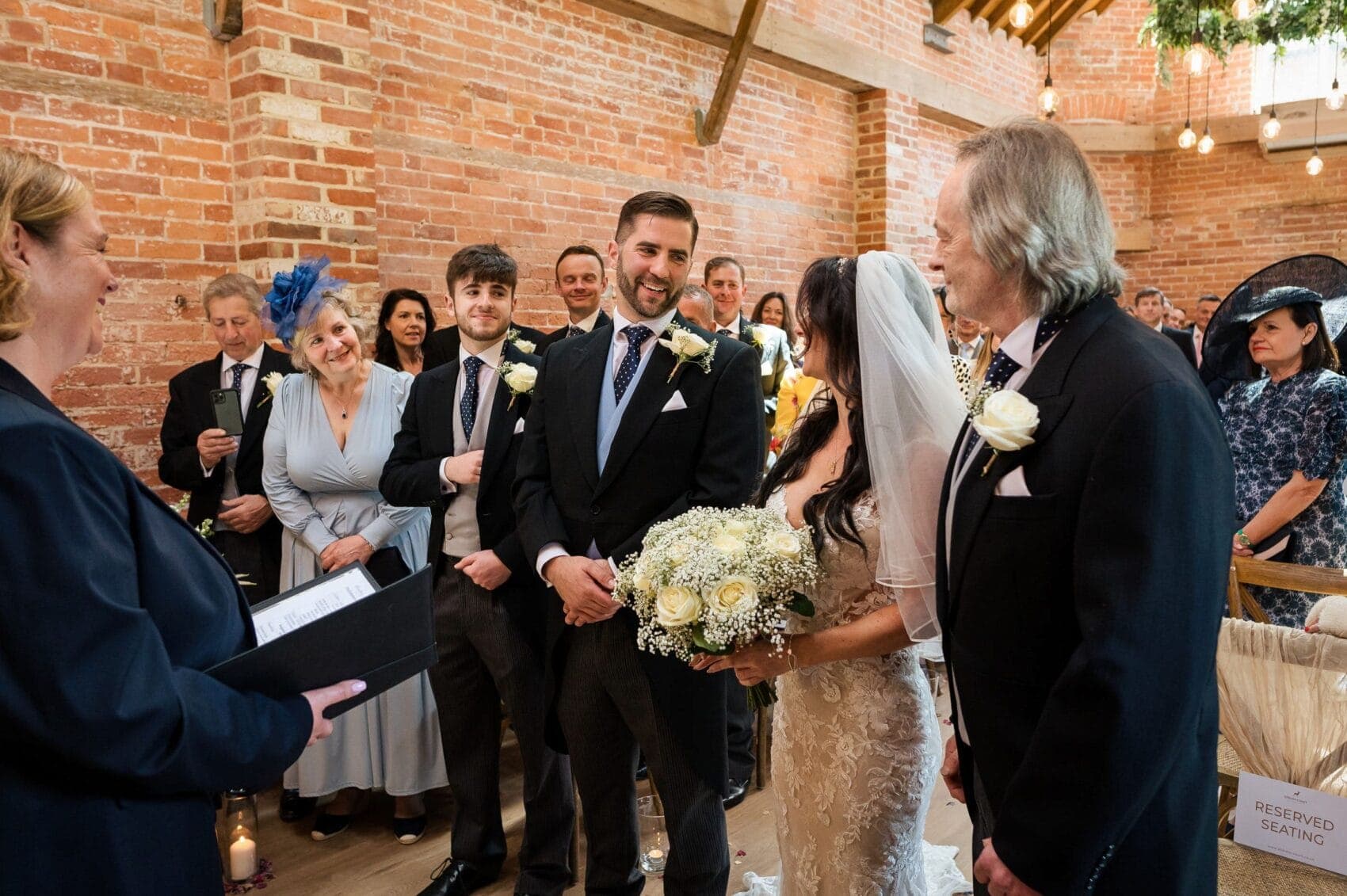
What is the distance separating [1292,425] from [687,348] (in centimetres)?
261

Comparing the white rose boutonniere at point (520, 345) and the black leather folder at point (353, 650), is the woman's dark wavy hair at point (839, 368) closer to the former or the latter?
the black leather folder at point (353, 650)

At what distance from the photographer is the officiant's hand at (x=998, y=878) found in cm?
132

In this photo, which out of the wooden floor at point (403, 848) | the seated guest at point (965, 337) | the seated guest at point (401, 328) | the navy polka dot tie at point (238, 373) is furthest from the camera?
the seated guest at point (965, 337)

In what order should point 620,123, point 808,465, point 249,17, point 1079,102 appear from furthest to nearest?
point 1079,102
point 620,123
point 249,17
point 808,465

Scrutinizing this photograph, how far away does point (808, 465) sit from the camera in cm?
228

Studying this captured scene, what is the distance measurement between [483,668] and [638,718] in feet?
2.73

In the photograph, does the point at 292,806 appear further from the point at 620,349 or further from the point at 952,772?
the point at 952,772

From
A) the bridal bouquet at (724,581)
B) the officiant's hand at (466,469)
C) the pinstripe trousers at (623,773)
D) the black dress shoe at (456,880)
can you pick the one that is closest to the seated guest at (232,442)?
the officiant's hand at (466,469)

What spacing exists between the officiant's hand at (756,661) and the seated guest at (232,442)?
2.32 m

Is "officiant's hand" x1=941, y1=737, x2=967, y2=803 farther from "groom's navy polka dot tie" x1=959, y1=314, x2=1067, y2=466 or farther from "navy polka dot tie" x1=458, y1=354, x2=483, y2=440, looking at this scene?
"navy polka dot tie" x1=458, y1=354, x2=483, y2=440

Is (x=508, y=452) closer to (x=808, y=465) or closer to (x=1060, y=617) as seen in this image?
(x=808, y=465)

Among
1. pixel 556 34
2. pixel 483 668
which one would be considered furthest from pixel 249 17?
pixel 483 668

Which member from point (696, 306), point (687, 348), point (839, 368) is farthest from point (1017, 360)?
point (696, 306)

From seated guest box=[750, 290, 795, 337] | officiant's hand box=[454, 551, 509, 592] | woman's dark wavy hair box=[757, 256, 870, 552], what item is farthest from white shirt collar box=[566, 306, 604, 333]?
woman's dark wavy hair box=[757, 256, 870, 552]
